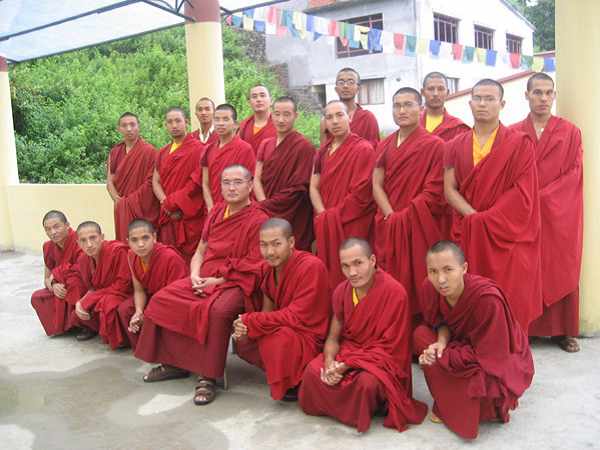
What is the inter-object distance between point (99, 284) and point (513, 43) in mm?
19884

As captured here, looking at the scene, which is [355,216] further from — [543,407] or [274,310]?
[543,407]

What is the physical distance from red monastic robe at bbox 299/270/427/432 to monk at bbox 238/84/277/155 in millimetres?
2284

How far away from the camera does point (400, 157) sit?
4.09 meters

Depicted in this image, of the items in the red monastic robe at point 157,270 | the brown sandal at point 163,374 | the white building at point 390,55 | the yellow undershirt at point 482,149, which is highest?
the white building at point 390,55

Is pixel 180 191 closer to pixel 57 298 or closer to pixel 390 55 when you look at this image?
pixel 57 298

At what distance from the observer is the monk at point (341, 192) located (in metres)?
4.34

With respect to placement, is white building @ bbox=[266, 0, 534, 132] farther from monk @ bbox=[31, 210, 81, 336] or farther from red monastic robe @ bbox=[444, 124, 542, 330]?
red monastic robe @ bbox=[444, 124, 542, 330]

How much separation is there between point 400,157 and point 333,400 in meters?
1.62

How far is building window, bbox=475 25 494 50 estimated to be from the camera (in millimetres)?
19828

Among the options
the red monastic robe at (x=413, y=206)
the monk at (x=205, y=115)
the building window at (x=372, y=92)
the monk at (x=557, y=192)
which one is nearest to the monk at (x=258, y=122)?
the monk at (x=205, y=115)

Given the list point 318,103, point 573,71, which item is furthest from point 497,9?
point 573,71

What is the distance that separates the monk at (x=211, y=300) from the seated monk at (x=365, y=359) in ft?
2.14

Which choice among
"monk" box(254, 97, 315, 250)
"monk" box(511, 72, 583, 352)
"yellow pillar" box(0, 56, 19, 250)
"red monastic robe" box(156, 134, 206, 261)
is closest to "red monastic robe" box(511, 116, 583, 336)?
"monk" box(511, 72, 583, 352)

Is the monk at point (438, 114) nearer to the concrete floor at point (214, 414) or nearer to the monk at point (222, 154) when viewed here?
the monk at point (222, 154)
